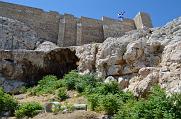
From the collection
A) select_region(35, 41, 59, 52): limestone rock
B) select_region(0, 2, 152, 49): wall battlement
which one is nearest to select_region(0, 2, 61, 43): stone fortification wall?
select_region(0, 2, 152, 49): wall battlement

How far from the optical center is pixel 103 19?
1188 inches

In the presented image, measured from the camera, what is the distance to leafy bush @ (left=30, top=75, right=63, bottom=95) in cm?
1911

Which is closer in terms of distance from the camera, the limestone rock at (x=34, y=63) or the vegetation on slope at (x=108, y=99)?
the vegetation on slope at (x=108, y=99)

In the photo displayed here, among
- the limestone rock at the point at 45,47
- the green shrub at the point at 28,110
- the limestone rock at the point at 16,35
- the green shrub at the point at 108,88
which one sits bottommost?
the green shrub at the point at 28,110

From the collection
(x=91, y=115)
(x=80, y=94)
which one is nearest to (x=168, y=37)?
(x=80, y=94)

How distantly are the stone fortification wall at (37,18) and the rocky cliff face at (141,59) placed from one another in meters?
7.28

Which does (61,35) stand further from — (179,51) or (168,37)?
(179,51)

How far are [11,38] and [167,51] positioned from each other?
9.71 metres

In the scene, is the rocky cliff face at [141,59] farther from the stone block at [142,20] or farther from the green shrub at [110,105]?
the stone block at [142,20]

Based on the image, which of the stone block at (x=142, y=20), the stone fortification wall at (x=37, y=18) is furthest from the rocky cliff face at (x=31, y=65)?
the stone block at (x=142, y=20)

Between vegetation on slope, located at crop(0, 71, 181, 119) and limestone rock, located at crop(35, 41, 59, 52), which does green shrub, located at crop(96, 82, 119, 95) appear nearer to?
vegetation on slope, located at crop(0, 71, 181, 119)

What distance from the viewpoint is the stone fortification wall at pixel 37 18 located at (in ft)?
89.5

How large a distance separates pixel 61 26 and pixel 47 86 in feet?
30.2

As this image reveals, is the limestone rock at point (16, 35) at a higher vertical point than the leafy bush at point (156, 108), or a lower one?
higher
